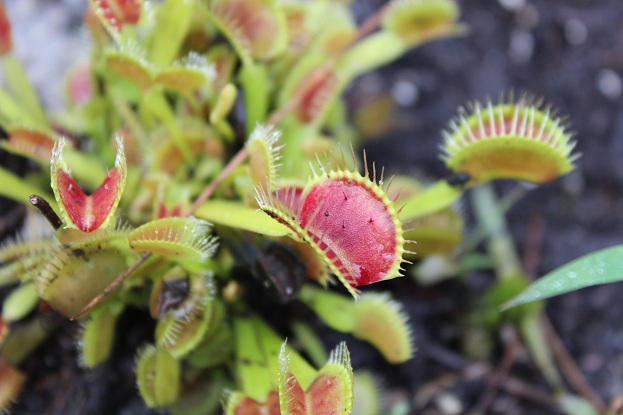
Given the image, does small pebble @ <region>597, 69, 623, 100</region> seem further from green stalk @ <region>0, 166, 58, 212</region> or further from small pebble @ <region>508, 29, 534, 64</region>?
green stalk @ <region>0, 166, 58, 212</region>

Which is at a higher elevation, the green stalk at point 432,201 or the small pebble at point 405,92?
the small pebble at point 405,92

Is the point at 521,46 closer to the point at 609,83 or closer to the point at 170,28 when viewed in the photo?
the point at 609,83

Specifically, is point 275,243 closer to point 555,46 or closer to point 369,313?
point 369,313

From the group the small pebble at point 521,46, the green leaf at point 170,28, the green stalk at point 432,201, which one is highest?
the green leaf at point 170,28

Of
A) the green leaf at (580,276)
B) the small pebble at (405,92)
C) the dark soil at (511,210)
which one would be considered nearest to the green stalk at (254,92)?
the dark soil at (511,210)

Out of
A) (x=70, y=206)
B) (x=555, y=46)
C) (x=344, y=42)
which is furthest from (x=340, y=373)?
(x=555, y=46)

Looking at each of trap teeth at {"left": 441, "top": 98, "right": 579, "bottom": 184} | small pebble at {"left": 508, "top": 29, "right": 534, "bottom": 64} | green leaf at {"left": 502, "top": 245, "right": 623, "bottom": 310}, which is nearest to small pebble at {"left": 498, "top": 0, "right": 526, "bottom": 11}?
small pebble at {"left": 508, "top": 29, "right": 534, "bottom": 64}

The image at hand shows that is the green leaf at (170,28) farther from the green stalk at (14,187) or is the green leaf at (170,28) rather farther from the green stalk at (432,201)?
the green stalk at (432,201)
